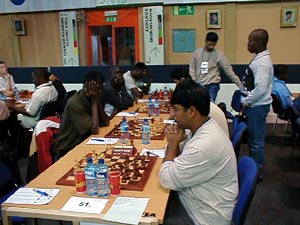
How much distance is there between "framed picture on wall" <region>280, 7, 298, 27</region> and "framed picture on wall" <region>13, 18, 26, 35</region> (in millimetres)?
4941

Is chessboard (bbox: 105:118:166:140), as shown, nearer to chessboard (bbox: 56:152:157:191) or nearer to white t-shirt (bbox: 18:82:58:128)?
chessboard (bbox: 56:152:157:191)

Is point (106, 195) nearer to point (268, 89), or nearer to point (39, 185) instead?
point (39, 185)

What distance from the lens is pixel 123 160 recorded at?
226 cm

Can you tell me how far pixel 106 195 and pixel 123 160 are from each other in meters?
0.49

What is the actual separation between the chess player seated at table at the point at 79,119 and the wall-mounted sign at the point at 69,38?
13.0 feet

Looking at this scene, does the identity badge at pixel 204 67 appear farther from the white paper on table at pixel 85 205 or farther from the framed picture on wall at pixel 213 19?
the white paper on table at pixel 85 205

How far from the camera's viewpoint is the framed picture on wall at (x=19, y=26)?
6887 mm

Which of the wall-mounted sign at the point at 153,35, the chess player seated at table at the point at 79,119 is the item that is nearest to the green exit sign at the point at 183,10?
the wall-mounted sign at the point at 153,35

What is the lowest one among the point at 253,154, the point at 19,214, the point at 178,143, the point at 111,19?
the point at 253,154

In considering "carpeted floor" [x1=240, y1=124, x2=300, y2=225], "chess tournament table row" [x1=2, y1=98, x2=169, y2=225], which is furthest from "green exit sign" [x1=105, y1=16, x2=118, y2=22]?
"chess tournament table row" [x1=2, y1=98, x2=169, y2=225]

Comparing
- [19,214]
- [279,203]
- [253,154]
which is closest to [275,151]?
[253,154]

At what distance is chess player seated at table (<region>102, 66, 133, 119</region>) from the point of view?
4.06m

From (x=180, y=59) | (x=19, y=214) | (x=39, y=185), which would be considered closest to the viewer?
(x=19, y=214)

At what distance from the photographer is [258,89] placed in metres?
3.21
